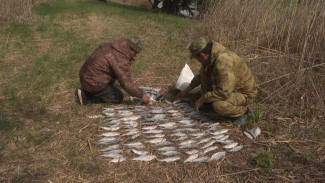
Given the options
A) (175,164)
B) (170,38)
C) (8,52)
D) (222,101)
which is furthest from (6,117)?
(170,38)

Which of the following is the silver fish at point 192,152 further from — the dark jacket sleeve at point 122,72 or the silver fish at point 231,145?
the dark jacket sleeve at point 122,72

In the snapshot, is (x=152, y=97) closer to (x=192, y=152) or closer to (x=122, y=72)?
(x=122, y=72)

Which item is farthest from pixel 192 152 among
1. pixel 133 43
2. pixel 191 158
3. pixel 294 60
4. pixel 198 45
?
pixel 294 60

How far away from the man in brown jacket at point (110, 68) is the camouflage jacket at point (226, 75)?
124 cm

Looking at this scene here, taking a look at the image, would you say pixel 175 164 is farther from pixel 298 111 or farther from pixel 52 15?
pixel 52 15

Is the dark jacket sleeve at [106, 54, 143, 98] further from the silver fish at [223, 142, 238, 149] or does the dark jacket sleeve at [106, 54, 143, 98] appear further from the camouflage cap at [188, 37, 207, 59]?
the silver fish at [223, 142, 238, 149]

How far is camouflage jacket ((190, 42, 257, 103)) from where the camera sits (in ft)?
11.9

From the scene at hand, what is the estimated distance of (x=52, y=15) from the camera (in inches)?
496

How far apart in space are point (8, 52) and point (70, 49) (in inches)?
72.6

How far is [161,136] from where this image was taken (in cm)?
380

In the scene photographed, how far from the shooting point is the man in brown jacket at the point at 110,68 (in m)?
4.17

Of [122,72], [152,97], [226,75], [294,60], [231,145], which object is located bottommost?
[231,145]

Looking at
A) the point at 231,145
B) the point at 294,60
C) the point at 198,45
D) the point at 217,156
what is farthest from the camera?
the point at 294,60

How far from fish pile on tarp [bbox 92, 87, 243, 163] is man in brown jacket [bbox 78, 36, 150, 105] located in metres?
0.43
